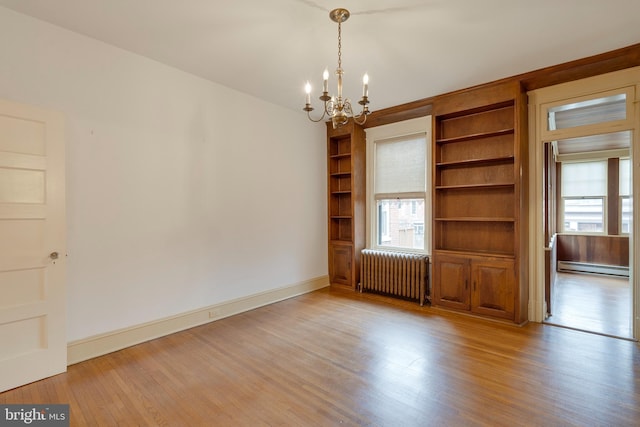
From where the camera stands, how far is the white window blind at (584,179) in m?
6.67

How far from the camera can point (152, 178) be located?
129 inches

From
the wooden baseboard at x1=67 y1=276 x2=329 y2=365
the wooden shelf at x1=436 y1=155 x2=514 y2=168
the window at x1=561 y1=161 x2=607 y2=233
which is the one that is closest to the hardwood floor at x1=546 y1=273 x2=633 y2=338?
the window at x1=561 y1=161 x2=607 y2=233

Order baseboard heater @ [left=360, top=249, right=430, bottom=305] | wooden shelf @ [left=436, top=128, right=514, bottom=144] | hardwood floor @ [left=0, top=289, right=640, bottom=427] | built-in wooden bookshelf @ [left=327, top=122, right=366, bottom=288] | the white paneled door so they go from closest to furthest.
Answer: hardwood floor @ [left=0, top=289, right=640, bottom=427] → the white paneled door → wooden shelf @ [left=436, top=128, right=514, bottom=144] → baseboard heater @ [left=360, top=249, right=430, bottom=305] → built-in wooden bookshelf @ [left=327, top=122, right=366, bottom=288]

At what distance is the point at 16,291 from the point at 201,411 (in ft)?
5.79

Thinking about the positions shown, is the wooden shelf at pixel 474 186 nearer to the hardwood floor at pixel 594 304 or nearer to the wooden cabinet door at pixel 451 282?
the wooden cabinet door at pixel 451 282

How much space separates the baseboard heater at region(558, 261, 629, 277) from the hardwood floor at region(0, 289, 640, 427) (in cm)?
447

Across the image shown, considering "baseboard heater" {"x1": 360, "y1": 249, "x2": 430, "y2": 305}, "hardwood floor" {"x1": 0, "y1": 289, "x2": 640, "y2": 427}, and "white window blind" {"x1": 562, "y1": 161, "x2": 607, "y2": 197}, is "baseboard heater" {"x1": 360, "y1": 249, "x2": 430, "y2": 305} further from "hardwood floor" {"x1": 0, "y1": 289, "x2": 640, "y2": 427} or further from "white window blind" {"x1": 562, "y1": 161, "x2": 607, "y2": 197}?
"white window blind" {"x1": 562, "y1": 161, "x2": 607, "y2": 197}

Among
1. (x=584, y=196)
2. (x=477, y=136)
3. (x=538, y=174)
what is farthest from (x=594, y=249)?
(x=477, y=136)

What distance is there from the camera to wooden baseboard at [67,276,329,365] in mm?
2805

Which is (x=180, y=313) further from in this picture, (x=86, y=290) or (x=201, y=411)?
(x=201, y=411)

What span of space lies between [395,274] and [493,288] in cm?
134

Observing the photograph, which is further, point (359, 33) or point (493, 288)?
point (493, 288)

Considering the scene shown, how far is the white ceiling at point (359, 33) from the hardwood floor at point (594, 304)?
3.00 m

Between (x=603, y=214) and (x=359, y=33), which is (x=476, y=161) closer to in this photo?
(x=359, y=33)
